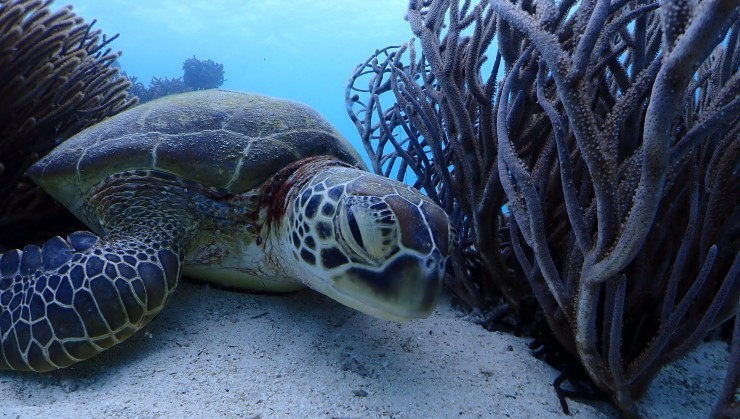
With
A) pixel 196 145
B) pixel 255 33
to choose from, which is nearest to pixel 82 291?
pixel 196 145

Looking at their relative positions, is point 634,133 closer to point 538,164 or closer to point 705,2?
point 538,164

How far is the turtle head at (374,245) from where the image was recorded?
1360 mm

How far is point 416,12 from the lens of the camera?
2.27 metres

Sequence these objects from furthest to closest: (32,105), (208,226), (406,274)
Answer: (32,105) → (208,226) → (406,274)

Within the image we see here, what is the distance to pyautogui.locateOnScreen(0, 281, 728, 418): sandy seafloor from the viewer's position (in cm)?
131

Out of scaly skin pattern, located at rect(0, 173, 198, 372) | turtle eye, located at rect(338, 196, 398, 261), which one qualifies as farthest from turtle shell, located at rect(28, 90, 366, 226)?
turtle eye, located at rect(338, 196, 398, 261)

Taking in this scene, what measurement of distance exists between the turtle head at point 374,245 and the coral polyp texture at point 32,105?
196 centimetres

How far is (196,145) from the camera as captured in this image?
79.0 inches

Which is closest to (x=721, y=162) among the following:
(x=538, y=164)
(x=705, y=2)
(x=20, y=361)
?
(x=538, y=164)

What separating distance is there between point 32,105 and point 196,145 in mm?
1437

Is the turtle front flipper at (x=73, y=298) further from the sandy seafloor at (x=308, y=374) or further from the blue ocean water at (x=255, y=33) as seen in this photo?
the blue ocean water at (x=255, y=33)

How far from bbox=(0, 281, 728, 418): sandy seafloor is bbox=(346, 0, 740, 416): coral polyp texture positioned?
263mm

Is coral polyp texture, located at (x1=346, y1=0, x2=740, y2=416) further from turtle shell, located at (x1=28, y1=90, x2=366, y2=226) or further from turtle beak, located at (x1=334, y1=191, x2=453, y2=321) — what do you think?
turtle shell, located at (x1=28, y1=90, x2=366, y2=226)

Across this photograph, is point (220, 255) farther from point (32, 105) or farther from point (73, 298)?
point (32, 105)
